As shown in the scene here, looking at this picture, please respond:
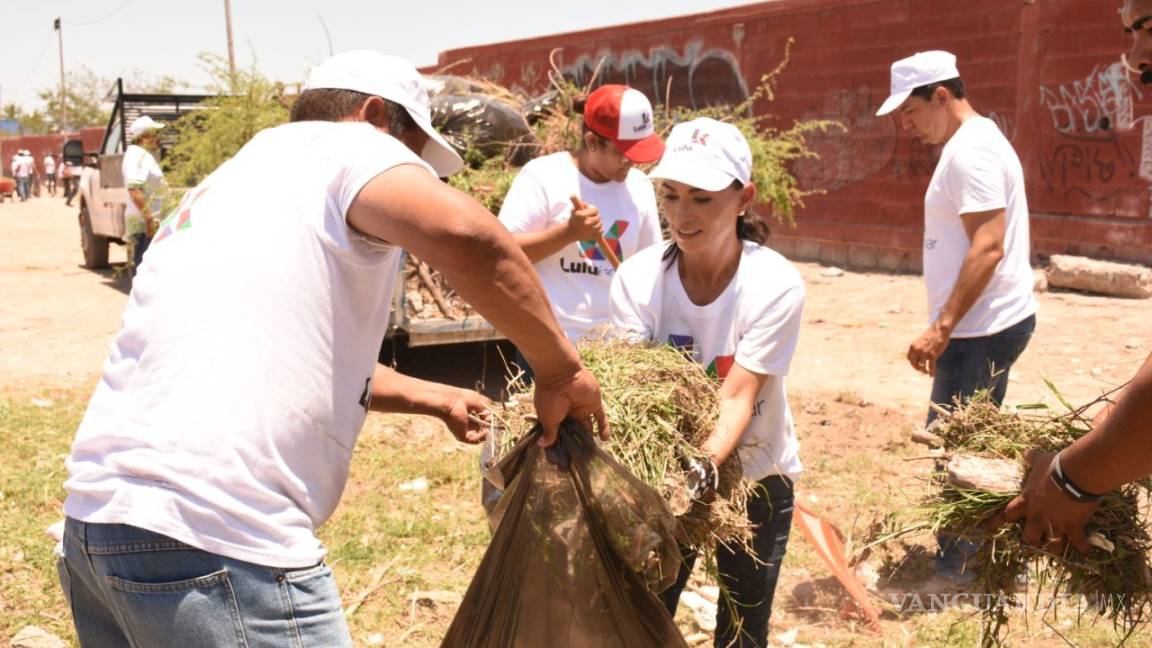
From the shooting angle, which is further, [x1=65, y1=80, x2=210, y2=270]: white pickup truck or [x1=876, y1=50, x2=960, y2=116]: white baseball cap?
[x1=65, y1=80, x2=210, y2=270]: white pickup truck

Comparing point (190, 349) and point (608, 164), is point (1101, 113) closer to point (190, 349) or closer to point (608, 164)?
point (608, 164)

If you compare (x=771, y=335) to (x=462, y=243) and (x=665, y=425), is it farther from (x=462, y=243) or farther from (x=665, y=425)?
(x=462, y=243)

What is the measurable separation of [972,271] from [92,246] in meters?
12.7

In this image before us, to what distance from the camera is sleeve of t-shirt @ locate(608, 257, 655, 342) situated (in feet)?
9.72

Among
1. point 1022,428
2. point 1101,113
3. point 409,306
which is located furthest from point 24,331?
point 1101,113

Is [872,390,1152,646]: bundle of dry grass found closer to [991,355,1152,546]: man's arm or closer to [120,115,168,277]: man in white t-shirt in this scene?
[991,355,1152,546]: man's arm

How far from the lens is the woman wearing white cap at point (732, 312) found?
2.85m

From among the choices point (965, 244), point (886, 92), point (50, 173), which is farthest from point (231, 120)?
point (50, 173)

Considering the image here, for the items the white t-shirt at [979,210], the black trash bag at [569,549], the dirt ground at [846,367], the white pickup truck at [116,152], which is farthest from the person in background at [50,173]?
the black trash bag at [569,549]

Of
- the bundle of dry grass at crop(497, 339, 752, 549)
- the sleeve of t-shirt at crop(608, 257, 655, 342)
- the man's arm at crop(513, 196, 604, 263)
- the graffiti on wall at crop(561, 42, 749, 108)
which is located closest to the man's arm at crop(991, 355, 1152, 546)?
the bundle of dry grass at crop(497, 339, 752, 549)

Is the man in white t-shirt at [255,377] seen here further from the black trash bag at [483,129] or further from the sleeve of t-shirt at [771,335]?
the black trash bag at [483,129]

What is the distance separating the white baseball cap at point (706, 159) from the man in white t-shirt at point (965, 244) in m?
1.60

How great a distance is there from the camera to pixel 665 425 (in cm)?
254

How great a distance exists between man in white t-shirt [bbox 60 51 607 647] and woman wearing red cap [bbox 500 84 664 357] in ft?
7.22
